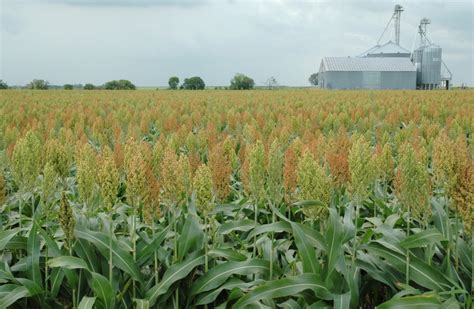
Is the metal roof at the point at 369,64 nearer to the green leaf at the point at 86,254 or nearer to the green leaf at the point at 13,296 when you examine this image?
the green leaf at the point at 86,254

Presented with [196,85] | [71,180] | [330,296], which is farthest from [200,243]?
[196,85]

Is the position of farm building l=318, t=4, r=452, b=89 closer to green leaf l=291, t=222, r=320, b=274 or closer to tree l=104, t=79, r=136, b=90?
tree l=104, t=79, r=136, b=90

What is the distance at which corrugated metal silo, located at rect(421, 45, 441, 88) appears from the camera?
68.9 m

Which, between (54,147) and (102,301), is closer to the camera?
(102,301)

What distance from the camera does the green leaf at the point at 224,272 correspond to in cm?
285

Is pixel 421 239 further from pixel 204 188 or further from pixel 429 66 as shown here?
pixel 429 66

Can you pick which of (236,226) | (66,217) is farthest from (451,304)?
(66,217)

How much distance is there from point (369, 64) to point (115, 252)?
71.9 meters

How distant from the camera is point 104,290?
266 cm

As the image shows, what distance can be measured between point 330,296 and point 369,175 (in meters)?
0.68

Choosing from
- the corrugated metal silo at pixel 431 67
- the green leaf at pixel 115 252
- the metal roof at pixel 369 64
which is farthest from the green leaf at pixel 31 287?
the corrugated metal silo at pixel 431 67

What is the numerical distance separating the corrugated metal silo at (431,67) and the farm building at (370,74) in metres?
1.75

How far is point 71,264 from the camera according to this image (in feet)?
8.93

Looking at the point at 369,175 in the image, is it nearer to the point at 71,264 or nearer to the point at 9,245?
the point at 71,264
